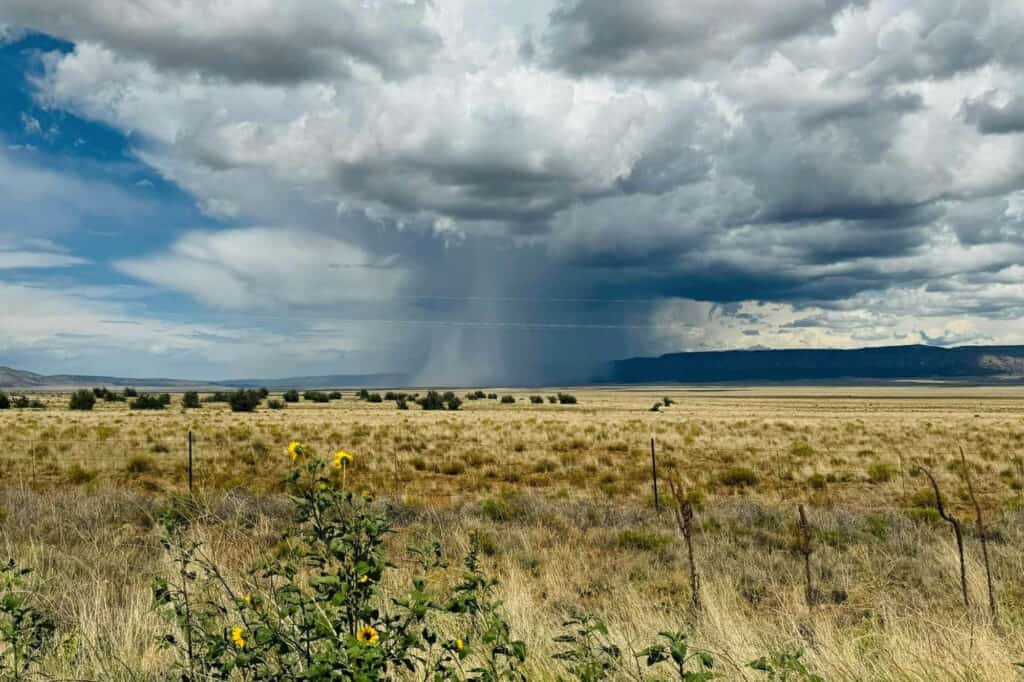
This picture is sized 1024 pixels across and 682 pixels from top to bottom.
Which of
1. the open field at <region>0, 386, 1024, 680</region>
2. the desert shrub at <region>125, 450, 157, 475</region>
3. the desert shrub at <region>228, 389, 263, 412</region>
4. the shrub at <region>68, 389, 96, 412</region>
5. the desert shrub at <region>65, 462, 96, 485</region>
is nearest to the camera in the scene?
the open field at <region>0, 386, 1024, 680</region>

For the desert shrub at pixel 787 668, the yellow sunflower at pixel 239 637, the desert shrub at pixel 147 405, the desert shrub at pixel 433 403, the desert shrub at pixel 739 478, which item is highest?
the yellow sunflower at pixel 239 637

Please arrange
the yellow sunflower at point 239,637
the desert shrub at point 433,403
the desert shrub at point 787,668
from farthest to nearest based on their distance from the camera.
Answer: the desert shrub at point 433,403, the desert shrub at point 787,668, the yellow sunflower at point 239,637

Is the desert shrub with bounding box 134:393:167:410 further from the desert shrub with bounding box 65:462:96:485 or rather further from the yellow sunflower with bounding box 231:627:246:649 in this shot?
the yellow sunflower with bounding box 231:627:246:649

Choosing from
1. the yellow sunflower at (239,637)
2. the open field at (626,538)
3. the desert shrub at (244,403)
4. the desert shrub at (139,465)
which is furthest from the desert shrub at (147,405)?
the yellow sunflower at (239,637)

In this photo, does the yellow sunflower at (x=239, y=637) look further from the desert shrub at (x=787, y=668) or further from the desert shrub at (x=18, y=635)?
the desert shrub at (x=787, y=668)

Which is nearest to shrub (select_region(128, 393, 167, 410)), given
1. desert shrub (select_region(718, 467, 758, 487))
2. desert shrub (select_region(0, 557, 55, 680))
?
desert shrub (select_region(718, 467, 758, 487))

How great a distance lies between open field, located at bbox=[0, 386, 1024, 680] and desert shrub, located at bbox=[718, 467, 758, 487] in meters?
0.08

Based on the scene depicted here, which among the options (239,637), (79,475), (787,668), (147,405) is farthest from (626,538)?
(147,405)

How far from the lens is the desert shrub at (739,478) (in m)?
24.2

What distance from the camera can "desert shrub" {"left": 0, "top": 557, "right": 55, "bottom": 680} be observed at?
4.36 m

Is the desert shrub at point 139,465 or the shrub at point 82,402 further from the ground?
the shrub at point 82,402

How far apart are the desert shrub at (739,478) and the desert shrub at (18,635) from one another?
68.9 feet

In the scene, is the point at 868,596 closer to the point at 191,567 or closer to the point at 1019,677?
the point at 1019,677

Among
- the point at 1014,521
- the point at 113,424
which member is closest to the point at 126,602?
the point at 1014,521
